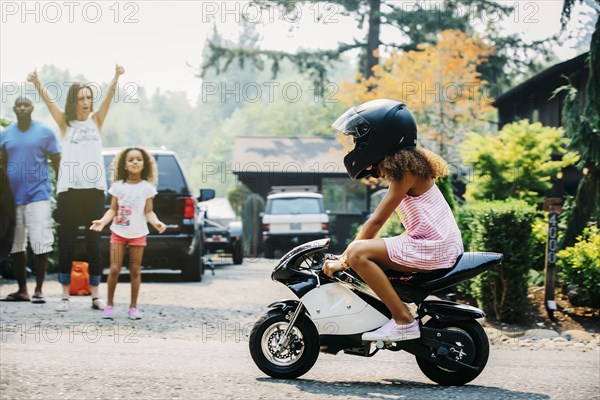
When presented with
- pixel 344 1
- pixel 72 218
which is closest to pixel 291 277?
pixel 72 218

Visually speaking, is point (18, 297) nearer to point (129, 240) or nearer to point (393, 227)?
point (129, 240)

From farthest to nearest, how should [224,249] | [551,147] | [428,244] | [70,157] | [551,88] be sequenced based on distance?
[551,88] < [224,249] < [551,147] < [70,157] < [428,244]

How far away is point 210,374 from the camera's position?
658cm

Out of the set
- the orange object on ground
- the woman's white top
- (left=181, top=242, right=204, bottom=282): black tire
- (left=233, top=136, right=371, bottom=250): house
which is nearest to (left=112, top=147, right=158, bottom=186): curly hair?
the woman's white top

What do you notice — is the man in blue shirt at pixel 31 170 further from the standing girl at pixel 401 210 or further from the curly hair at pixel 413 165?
the curly hair at pixel 413 165

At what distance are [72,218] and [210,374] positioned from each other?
14.1 feet

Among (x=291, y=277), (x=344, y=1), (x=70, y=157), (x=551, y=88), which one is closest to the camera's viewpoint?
(x=291, y=277)

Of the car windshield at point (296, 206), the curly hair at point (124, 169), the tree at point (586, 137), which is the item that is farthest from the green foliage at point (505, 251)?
the car windshield at point (296, 206)

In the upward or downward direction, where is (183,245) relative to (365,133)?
downward

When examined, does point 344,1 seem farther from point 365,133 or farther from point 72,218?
point 365,133

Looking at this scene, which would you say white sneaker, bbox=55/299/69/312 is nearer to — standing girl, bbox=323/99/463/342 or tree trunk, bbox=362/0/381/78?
standing girl, bbox=323/99/463/342

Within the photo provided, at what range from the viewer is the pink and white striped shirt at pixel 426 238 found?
619cm

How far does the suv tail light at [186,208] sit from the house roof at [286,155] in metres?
26.0

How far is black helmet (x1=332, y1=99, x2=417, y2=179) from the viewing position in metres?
6.32
